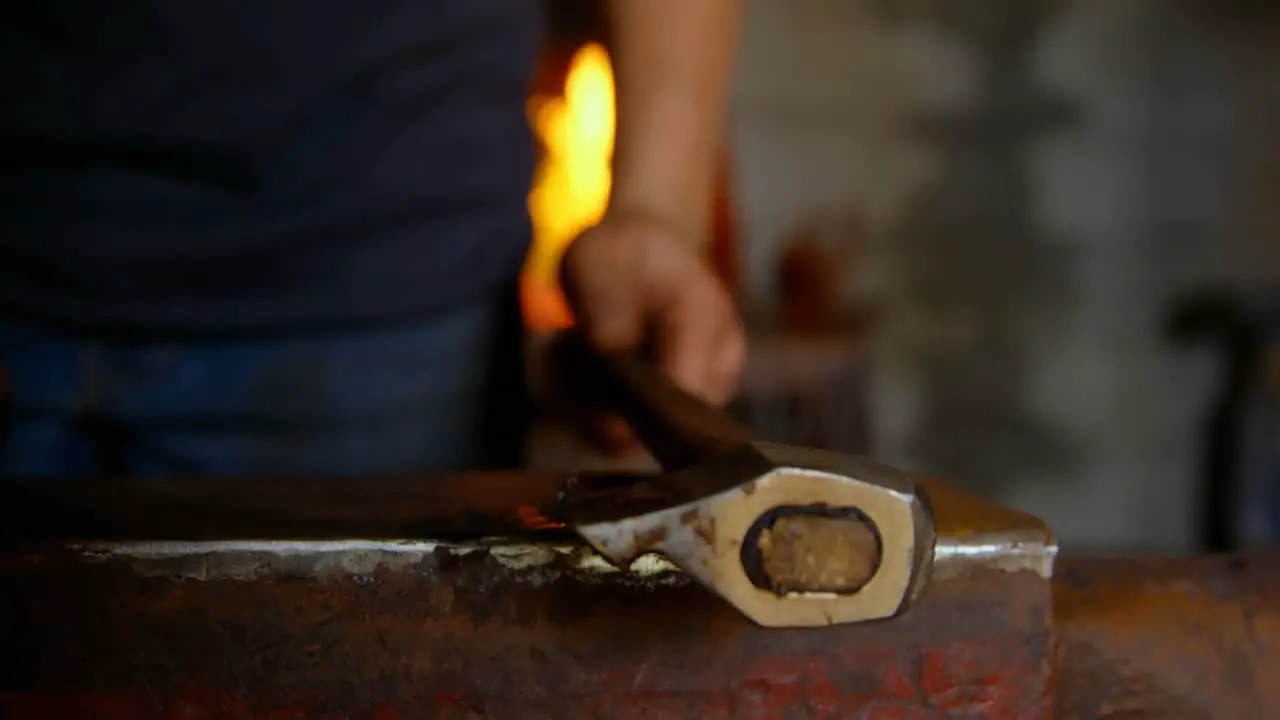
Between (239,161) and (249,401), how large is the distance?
14cm

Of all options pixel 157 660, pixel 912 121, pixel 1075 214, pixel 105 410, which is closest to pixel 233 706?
pixel 157 660

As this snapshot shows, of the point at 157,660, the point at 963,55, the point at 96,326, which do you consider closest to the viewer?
the point at 157,660

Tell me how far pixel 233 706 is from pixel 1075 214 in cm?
237

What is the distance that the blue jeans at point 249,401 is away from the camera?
604 mm

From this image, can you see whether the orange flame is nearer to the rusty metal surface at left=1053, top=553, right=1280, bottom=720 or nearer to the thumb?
the thumb

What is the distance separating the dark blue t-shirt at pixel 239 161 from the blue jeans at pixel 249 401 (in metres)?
0.02

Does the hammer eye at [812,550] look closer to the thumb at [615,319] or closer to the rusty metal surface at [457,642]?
the rusty metal surface at [457,642]

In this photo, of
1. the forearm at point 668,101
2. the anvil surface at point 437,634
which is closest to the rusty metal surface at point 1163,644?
the anvil surface at point 437,634

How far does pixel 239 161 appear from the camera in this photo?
2.02 ft

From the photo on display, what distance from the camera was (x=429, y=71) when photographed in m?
0.66

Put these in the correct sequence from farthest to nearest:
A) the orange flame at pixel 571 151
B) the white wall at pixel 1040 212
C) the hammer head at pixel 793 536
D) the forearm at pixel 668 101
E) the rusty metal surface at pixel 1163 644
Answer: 1. the white wall at pixel 1040 212
2. the orange flame at pixel 571 151
3. the forearm at pixel 668 101
4. the rusty metal surface at pixel 1163 644
5. the hammer head at pixel 793 536

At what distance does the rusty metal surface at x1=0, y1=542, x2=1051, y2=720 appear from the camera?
28cm

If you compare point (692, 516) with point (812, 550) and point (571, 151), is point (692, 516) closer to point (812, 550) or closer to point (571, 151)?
point (812, 550)

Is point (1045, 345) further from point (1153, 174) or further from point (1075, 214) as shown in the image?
point (1153, 174)
